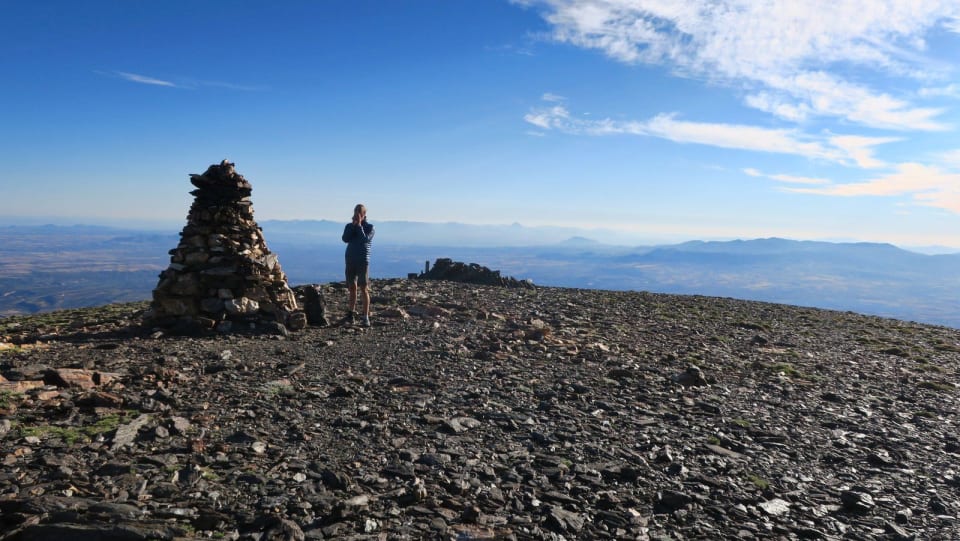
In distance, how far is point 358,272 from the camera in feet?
67.5

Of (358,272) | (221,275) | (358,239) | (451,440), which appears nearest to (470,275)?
(358,272)

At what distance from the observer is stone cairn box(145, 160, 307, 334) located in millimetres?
18156

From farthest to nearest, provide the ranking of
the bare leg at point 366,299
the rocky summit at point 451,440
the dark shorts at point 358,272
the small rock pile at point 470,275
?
the small rock pile at point 470,275
the bare leg at point 366,299
the dark shorts at point 358,272
the rocky summit at point 451,440

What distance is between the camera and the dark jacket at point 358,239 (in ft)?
66.1

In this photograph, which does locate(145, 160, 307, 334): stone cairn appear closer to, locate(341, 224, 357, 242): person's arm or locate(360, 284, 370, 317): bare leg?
locate(360, 284, 370, 317): bare leg

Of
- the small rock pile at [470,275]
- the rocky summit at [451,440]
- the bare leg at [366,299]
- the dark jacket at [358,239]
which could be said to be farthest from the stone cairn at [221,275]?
the small rock pile at [470,275]

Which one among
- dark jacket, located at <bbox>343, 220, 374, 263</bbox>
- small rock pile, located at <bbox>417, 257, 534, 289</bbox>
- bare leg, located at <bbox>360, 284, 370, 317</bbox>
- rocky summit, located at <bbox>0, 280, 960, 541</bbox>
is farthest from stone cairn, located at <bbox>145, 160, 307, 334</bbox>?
small rock pile, located at <bbox>417, 257, 534, 289</bbox>

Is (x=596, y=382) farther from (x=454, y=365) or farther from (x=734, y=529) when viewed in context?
(x=734, y=529)

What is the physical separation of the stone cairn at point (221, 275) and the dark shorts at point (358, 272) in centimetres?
225

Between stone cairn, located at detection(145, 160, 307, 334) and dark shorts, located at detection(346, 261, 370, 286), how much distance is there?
2246 millimetres

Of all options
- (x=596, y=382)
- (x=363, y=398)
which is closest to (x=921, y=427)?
(x=596, y=382)

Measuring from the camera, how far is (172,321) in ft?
59.1

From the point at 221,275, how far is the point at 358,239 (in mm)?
4778

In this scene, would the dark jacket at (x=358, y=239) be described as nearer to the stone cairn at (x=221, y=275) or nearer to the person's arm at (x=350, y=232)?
the person's arm at (x=350, y=232)
